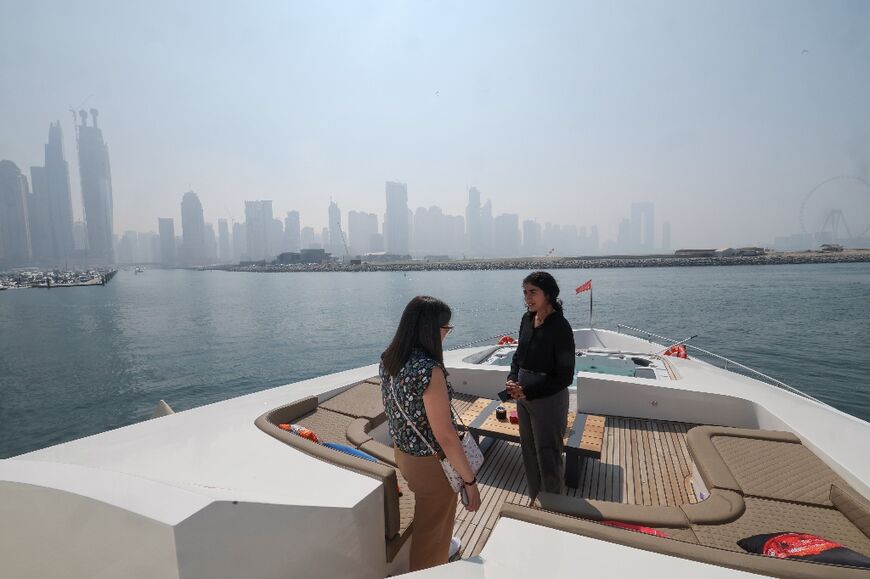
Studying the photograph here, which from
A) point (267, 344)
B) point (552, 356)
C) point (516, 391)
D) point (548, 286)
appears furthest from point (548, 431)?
point (267, 344)

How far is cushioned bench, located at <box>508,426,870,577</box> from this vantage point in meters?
2.20

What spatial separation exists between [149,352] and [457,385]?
861 inches

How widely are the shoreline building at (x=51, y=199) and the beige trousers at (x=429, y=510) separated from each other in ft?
713

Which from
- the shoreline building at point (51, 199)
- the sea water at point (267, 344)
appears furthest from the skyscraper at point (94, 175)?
the sea water at point (267, 344)

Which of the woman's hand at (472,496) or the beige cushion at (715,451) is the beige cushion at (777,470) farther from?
the woman's hand at (472,496)

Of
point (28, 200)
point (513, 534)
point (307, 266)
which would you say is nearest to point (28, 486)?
point (513, 534)

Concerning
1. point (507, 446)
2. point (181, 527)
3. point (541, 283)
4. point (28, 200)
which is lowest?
point (507, 446)

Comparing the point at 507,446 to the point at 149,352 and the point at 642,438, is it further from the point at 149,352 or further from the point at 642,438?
the point at 149,352

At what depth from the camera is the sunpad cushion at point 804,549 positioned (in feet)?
5.12

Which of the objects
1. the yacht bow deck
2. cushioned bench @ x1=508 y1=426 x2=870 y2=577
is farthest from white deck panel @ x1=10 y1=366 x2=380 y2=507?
the yacht bow deck

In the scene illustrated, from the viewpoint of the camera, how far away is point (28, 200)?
154 metres

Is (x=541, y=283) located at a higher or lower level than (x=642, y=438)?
higher

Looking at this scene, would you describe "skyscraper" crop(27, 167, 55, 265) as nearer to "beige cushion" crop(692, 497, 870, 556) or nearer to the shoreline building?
the shoreline building

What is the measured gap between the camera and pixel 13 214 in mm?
148750
